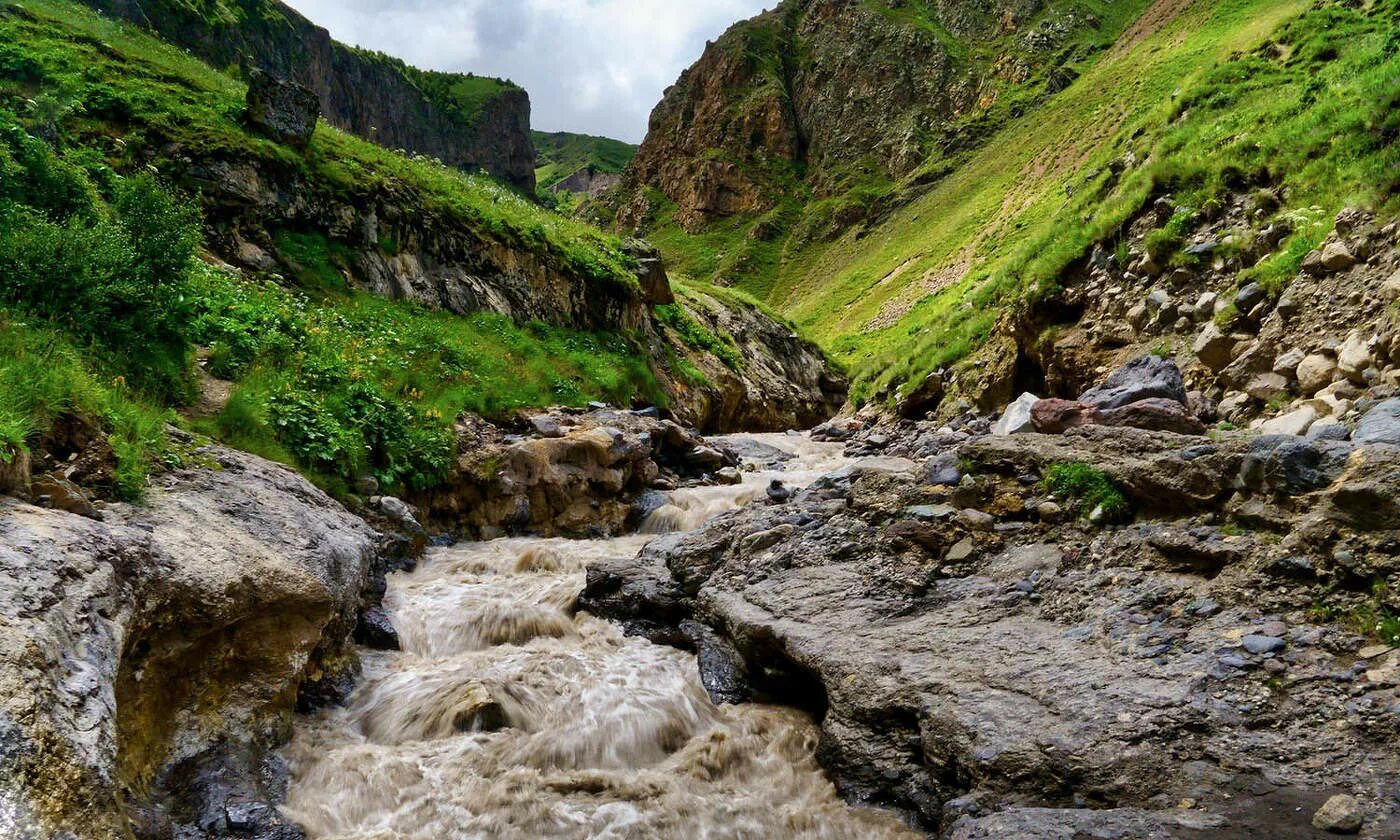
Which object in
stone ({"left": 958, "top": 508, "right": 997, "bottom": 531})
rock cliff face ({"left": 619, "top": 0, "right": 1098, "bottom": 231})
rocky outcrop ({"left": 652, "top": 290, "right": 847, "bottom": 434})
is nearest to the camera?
stone ({"left": 958, "top": 508, "right": 997, "bottom": 531})

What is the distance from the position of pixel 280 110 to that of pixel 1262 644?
21.1 metres

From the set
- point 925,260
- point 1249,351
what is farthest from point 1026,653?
point 925,260

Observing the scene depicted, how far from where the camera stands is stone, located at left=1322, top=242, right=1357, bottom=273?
305 inches

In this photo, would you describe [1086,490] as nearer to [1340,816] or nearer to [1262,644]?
[1262,644]

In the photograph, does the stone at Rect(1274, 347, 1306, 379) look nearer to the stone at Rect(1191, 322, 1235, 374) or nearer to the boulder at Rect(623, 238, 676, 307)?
the stone at Rect(1191, 322, 1235, 374)

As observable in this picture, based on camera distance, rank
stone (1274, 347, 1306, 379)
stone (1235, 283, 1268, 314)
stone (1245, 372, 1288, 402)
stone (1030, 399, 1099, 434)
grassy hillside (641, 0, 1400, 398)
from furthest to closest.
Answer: grassy hillside (641, 0, 1400, 398), stone (1235, 283, 1268, 314), stone (1030, 399, 1099, 434), stone (1245, 372, 1288, 402), stone (1274, 347, 1306, 379)

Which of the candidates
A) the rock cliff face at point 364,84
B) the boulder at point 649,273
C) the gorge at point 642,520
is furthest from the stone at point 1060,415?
the rock cliff face at point 364,84

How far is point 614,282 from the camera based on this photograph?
2231 centimetres

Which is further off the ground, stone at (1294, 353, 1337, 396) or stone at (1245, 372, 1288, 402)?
stone at (1294, 353, 1337, 396)

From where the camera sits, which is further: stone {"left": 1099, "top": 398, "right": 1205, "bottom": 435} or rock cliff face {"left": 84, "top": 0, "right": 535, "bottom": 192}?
rock cliff face {"left": 84, "top": 0, "right": 535, "bottom": 192}

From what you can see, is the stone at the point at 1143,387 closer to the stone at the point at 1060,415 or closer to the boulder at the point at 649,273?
the stone at the point at 1060,415

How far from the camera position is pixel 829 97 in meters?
103

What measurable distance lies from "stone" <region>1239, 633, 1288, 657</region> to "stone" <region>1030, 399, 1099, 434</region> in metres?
4.28

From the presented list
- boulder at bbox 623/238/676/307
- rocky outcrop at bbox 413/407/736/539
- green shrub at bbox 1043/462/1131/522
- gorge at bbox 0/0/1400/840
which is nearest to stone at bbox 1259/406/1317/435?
gorge at bbox 0/0/1400/840
